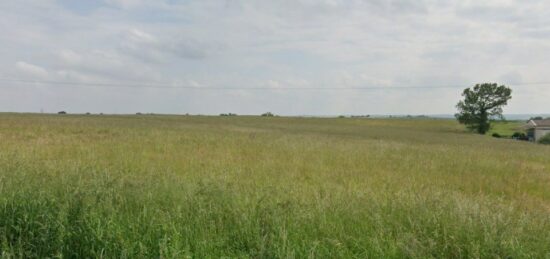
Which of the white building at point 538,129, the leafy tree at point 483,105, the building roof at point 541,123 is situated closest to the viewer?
the leafy tree at point 483,105

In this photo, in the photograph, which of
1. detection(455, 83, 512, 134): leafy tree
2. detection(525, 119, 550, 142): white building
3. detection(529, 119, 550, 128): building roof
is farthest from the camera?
detection(529, 119, 550, 128): building roof

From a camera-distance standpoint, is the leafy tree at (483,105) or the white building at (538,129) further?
the white building at (538,129)

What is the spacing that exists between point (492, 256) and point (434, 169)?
944cm

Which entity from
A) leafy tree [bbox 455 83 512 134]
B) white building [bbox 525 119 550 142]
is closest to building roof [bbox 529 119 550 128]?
white building [bbox 525 119 550 142]

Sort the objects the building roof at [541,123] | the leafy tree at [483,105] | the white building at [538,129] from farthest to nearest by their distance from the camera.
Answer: the building roof at [541,123], the white building at [538,129], the leafy tree at [483,105]

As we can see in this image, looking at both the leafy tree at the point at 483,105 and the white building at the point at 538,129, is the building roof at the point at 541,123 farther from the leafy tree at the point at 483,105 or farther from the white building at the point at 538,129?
the leafy tree at the point at 483,105

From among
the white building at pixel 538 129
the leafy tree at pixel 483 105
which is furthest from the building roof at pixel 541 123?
the leafy tree at pixel 483 105

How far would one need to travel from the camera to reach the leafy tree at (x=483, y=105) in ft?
232

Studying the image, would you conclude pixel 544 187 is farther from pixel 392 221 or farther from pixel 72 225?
pixel 72 225

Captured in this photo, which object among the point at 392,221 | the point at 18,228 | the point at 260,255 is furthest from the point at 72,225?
the point at 392,221

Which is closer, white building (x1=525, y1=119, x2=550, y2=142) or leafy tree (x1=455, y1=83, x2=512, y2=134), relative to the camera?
leafy tree (x1=455, y1=83, x2=512, y2=134)

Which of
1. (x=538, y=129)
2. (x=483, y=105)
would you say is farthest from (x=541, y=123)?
(x=483, y=105)

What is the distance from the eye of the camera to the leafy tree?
7062 cm

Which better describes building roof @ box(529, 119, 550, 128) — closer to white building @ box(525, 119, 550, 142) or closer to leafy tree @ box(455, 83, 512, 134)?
white building @ box(525, 119, 550, 142)
